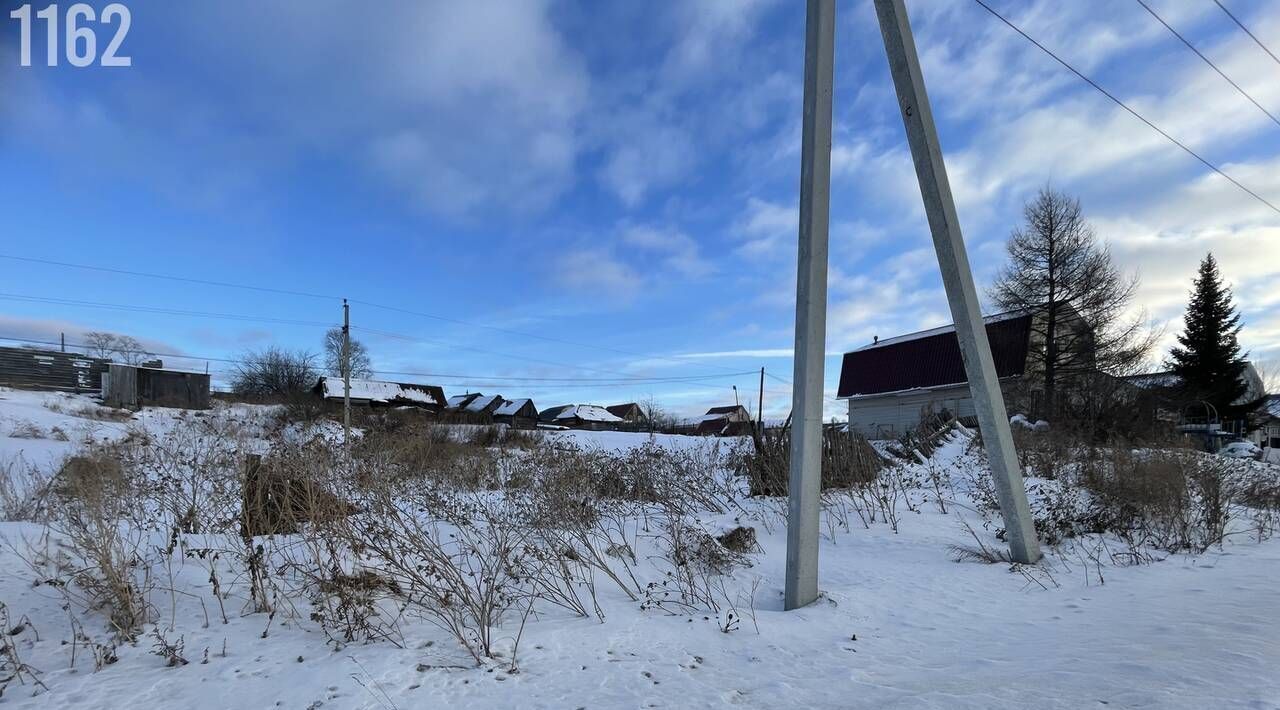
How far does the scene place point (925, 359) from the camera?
30141mm

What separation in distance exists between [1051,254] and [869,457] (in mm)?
18515

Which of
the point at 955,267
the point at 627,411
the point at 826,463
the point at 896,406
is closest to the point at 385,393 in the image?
the point at 627,411

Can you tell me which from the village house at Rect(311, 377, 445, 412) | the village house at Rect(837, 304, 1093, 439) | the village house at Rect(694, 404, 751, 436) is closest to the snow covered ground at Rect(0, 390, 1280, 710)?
the village house at Rect(837, 304, 1093, 439)

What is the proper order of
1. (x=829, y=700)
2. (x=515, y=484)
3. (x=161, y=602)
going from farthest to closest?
(x=515, y=484) → (x=161, y=602) → (x=829, y=700)

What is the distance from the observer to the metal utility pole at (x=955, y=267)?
594 cm

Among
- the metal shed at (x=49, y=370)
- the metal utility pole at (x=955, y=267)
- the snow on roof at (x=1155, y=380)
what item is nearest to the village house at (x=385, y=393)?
the metal shed at (x=49, y=370)

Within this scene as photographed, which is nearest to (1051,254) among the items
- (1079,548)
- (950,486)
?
(950,486)

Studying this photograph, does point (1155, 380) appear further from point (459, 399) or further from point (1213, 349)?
point (459, 399)

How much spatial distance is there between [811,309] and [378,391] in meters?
49.7

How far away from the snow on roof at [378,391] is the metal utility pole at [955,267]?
4531 cm

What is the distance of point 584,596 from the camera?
16.2 ft

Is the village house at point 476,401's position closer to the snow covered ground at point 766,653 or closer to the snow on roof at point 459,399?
the snow on roof at point 459,399

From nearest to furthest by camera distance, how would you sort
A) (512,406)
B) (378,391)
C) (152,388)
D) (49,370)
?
(152,388)
(49,370)
(378,391)
(512,406)

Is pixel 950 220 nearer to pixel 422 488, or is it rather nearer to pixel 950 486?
pixel 950 486
